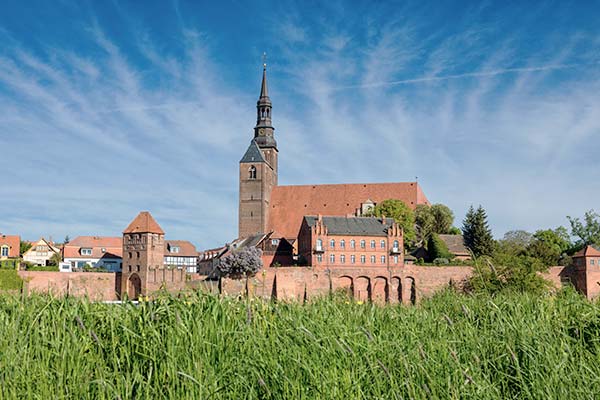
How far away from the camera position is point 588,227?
7706 centimetres

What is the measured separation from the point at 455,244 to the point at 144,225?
31.9 m

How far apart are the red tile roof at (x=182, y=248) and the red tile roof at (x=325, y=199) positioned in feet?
35.4

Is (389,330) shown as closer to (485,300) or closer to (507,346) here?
(507,346)

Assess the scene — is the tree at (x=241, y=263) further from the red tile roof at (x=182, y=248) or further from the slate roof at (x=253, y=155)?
the slate roof at (x=253, y=155)

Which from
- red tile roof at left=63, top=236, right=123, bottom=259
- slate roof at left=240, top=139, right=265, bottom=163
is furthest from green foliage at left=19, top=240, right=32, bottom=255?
slate roof at left=240, top=139, right=265, bottom=163

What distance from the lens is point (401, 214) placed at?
7419cm

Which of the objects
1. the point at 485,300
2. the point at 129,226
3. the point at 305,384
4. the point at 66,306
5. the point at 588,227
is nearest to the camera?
the point at 305,384

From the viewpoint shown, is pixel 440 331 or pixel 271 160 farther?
pixel 271 160

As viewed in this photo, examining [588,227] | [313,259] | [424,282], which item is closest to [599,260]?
[424,282]

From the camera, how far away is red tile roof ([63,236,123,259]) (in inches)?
3287

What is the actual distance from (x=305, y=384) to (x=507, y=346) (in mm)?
2202

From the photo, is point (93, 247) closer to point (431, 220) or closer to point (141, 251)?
point (141, 251)

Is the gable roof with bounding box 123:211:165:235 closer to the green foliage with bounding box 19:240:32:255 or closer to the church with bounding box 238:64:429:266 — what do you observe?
the church with bounding box 238:64:429:266

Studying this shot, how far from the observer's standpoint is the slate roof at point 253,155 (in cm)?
8644
